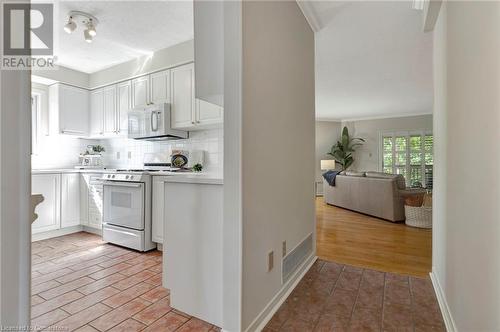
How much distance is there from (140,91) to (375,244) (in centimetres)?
369

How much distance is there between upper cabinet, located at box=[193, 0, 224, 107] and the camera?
1609mm

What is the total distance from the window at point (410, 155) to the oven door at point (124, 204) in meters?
7.10

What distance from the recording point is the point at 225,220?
140 cm

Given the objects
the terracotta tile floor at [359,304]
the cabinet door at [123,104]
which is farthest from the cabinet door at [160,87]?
the terracotta tile floor at [359,304]

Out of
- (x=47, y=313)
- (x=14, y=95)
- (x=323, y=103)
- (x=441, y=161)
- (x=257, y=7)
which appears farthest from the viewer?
(x=323, y=103)

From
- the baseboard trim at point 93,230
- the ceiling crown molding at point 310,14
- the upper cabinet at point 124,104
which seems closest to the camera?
the ceiling crown molding at point 310,14

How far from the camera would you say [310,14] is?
237 centimetres

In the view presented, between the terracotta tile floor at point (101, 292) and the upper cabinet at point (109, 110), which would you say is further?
the upper cabinet at point (109, 110)

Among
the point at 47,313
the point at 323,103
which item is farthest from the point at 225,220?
the point at 323,103

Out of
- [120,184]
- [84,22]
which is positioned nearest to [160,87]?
[84,22]

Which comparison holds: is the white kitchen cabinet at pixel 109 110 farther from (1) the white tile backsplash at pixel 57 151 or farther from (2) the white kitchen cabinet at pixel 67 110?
(1) the white tile backsplash at pixel 57 151

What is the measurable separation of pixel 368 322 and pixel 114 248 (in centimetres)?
279

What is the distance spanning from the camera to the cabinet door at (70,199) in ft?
11.6

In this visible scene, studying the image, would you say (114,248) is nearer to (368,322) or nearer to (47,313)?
(47,313)
